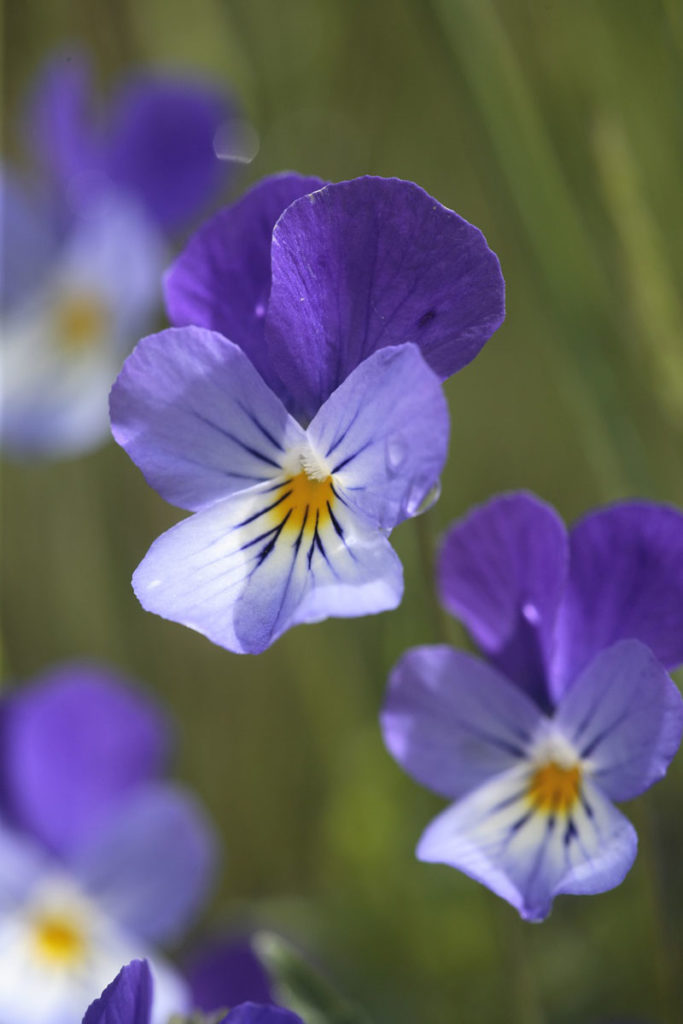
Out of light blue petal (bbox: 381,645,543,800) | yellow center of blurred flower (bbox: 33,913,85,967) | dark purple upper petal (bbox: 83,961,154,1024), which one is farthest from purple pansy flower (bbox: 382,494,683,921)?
yellow center of blurred flower (bbox: 33,913,85,967)

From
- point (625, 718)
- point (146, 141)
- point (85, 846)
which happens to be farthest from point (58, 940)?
point (146, 141)

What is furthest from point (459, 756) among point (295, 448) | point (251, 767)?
point (251, 767)

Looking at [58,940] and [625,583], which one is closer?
[625,583]

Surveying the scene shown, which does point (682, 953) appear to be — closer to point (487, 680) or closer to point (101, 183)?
point (487, 680)

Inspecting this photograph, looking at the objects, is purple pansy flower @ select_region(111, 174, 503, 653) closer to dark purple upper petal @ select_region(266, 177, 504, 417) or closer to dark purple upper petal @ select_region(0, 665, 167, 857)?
dark purple upper petal @ select_region(266, 177, 504, 417)

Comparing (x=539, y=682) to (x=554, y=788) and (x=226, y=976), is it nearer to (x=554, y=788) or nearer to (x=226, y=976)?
(x=554, y=788)
